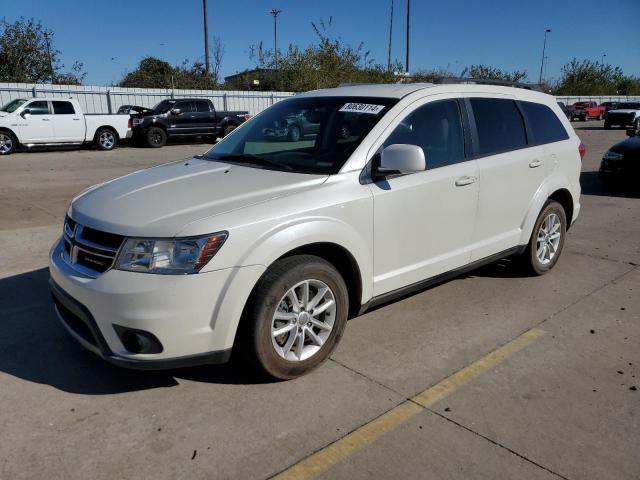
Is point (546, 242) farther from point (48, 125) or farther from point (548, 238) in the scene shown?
point (48, 125)

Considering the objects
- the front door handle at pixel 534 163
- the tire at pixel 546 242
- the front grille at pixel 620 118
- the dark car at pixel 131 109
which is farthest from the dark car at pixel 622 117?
the front door handle at pixel 534 163

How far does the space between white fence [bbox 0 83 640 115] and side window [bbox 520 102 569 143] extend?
68.2ft

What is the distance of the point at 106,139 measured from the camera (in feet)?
64.1

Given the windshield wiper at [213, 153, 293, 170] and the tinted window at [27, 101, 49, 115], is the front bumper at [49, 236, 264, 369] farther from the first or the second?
the tinted window at [27, 101, 49, 115]

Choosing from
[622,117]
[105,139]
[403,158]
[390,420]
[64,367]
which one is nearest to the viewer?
[390,420]

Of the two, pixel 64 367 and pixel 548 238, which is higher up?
pixel 548 238

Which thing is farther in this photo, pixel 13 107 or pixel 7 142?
pixel 13 107

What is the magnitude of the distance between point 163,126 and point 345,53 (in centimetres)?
1445

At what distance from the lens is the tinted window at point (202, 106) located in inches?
870

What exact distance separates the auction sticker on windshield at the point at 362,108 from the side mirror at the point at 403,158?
474mm

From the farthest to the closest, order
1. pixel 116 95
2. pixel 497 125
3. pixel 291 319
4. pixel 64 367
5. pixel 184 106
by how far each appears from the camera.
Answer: pixel 116 95 < pixel 184 106 < pixel 497 125 < pixel 64 367 < pixel 291 319

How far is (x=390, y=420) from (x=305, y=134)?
7.10ft

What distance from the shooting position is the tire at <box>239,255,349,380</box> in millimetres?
3080

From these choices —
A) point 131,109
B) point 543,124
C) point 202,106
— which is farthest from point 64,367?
point 131,109
